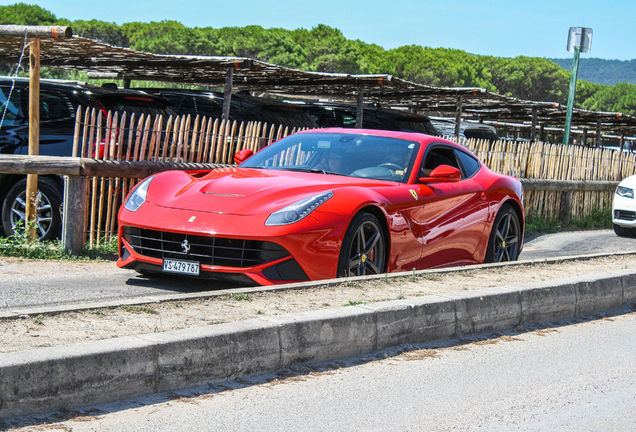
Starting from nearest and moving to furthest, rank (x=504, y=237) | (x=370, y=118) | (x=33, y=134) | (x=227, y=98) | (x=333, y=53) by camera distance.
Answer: (x=33, y=134) < (x=504, y=237) < (x=227, y=98) < (x=370, y=118) < (x=333, y=53)

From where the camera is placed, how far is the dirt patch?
419 centimetres

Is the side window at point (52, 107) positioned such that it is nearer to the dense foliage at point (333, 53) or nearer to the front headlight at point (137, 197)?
the front headlight at point (137, 197)

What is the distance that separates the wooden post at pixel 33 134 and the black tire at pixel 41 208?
0.12 meters

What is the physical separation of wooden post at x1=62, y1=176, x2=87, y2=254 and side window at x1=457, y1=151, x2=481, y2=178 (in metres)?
4.06

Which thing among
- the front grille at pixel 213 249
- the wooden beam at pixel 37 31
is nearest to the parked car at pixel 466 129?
the wooden beam at pixel 37 31

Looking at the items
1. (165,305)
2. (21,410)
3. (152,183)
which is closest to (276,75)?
(152,183)

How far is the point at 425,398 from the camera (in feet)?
14.1

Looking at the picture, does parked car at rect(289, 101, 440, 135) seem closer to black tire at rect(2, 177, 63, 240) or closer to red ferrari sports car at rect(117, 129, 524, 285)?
red ferrari sports car at rect(117, 129, 524, 285)

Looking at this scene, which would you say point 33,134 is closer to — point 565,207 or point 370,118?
point 370,118

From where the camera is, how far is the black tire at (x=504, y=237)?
864cm

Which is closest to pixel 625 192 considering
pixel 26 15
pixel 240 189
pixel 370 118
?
pixel 370 118

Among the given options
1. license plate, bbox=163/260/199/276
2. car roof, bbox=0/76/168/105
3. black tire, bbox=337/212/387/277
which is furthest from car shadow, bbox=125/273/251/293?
car roof, bbox=0/76/168/105

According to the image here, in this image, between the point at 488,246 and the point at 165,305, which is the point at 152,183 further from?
the point at 488,246

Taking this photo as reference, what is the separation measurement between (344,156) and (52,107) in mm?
3947
